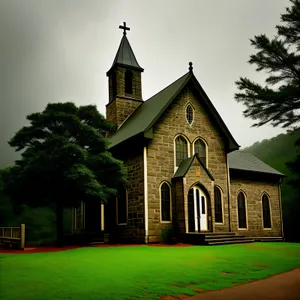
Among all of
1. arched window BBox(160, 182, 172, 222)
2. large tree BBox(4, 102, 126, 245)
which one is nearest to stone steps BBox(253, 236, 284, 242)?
arched window BBox(160, 182, 172, 222)

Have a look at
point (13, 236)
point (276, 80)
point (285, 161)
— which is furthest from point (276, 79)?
point (285, 161)

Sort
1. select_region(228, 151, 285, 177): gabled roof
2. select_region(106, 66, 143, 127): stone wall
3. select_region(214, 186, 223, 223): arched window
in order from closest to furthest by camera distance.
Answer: select_region(214, 186, 223, 223): arched window → select_region(228, 151, 285, 177): gabled roof → select_region(106, 66, 143, 127): stone wall

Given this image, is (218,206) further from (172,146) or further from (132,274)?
(132,274)

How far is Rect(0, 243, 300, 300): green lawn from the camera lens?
745 centimetres

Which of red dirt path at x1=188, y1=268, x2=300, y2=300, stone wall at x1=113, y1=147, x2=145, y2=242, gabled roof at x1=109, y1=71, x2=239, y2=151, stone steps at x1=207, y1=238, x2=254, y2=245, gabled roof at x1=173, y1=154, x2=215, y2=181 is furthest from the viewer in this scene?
gabled roof at x1=109, y1=71, x2=239, y2=151

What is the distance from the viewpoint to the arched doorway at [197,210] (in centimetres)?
2078

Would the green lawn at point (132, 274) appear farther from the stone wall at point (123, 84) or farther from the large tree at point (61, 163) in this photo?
the stone wall at point (123, 84)

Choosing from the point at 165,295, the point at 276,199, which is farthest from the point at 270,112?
the point at 276,199

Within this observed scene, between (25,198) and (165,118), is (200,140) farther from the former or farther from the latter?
(25,198)

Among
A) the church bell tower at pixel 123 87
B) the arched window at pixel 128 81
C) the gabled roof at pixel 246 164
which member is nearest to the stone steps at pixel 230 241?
the gabled roof at pixel 246 164

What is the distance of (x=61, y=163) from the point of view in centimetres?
1886

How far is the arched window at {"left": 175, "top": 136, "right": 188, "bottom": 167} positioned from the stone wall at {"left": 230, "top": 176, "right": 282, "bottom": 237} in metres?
4.96

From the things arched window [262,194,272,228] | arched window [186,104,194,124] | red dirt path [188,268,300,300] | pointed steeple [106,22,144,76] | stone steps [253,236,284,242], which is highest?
pointed steeple [106,22,144,76]

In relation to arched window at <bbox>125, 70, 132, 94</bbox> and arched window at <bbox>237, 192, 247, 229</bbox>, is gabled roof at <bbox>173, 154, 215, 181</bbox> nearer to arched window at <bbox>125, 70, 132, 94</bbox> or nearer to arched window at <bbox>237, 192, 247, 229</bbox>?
arched window at <bbox>237, 192, 247, 229</bbox>
